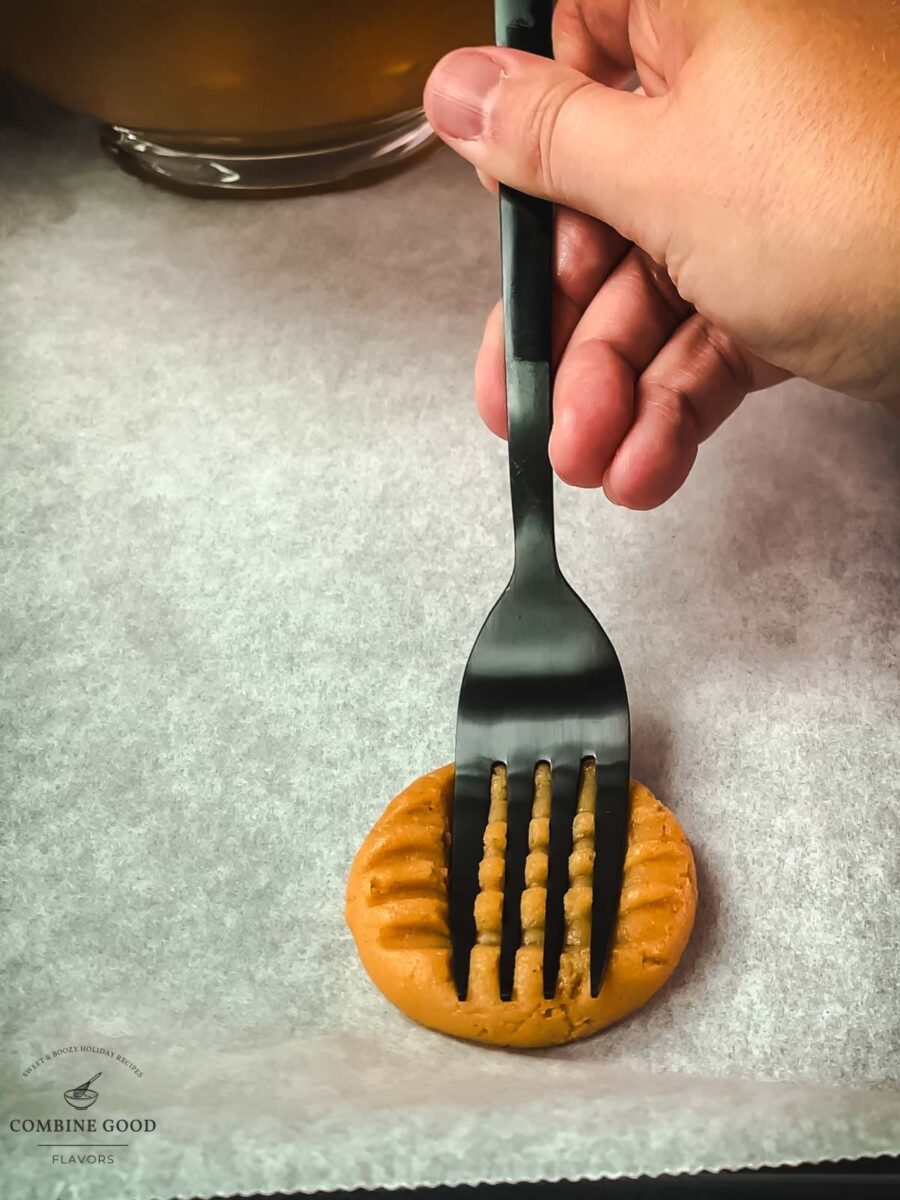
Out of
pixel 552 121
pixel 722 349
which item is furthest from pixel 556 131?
pixel 722 349

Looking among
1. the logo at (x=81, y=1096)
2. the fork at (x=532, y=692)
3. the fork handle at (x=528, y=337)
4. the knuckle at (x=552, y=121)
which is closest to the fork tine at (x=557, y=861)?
the fork at (x=532, y=692)

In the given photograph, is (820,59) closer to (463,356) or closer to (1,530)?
(463,356)

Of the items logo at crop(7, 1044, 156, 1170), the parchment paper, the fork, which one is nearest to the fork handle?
the fork

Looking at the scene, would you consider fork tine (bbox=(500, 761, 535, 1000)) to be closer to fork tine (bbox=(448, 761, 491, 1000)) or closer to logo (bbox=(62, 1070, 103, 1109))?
fork tine (bbox=(448, 761, 491, 1000))

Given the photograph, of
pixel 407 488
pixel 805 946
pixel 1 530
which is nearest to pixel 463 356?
pixel 407 488

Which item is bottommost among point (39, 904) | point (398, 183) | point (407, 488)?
point (39, 904)

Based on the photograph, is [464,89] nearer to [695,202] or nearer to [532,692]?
[695,202]
